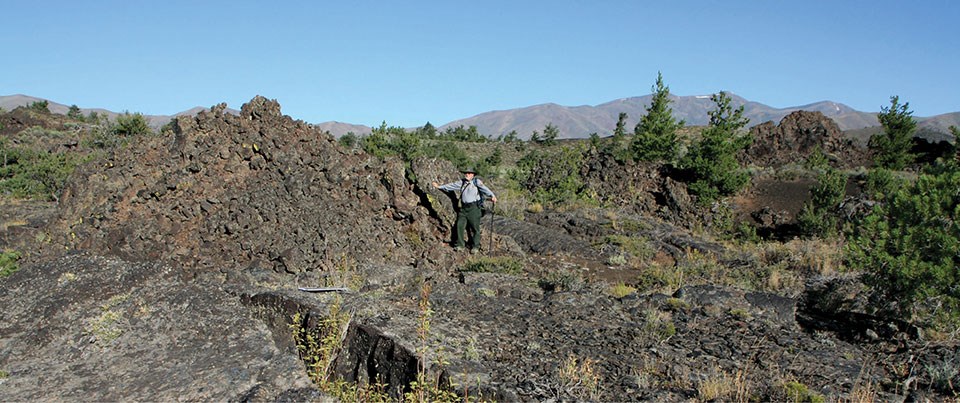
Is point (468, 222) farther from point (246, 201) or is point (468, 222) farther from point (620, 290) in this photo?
point (246, 201)

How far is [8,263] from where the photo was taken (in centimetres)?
814

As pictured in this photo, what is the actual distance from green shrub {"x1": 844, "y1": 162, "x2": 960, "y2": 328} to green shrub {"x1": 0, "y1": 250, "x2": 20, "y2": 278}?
378 inches

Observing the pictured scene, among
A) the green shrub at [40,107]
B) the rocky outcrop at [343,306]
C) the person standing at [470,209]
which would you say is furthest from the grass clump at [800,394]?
the green shrub at [40,107]

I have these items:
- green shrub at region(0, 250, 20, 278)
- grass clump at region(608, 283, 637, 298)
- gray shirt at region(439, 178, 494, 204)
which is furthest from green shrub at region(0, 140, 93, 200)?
grass clump at region(608, 283, 637, 298)

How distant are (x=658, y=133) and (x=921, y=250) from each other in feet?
60.1

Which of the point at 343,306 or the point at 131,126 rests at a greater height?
the point at 131,126

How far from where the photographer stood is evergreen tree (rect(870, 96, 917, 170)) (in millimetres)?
27016

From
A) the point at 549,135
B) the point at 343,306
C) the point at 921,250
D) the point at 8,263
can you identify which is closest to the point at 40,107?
the point at 549,135

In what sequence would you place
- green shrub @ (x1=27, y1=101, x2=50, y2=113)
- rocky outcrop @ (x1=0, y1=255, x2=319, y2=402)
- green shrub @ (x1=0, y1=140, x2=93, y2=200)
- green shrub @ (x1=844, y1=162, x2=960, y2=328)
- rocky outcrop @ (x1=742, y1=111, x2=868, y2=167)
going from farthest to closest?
green shrub @ (x1=27, y1=101, x2=50, y2=113), rocky outcrop @ (x1=742, y1=111, x2=868, y2=167), green shrub @ (x1=0, y1=140, x2=93, y2=200), green shrub @ (x1=844, y1=162, x2=960, y2=328), rocky outcrop @ (x1=0, y1=255, x2=319, y2=402)

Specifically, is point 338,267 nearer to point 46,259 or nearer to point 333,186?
point 333,186

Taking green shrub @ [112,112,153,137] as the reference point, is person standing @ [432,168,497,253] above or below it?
below

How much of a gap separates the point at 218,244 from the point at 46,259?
1.91 meters

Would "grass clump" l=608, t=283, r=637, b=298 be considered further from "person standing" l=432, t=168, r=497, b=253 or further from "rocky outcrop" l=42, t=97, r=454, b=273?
"rocky outcrop" l=42, t=97, r=454, b=273

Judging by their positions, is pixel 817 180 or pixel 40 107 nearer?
pixel 817 180
